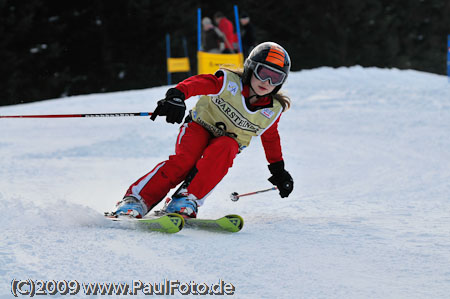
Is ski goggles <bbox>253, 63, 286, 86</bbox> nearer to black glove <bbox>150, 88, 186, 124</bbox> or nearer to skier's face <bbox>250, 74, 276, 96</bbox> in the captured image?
skier's face <bbox>250, 74, 276, 96</bbox>

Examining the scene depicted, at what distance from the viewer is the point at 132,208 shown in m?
3.17

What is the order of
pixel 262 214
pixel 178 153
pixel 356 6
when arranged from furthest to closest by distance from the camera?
pixel 356 6, pixel 262 214, pixel 178 153

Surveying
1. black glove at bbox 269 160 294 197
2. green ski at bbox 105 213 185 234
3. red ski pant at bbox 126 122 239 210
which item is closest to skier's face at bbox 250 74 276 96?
red ski pant at bbox 126 122 239 210

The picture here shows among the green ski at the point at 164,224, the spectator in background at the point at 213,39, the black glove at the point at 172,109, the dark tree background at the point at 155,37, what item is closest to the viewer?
the green ski at the point at 164,224

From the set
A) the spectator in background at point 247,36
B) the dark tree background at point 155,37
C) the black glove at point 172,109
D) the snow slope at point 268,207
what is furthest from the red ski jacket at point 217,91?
the dark tree background at point 155,37

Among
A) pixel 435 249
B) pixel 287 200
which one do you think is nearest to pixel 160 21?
pixel 287 200

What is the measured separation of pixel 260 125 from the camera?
355 centimetres

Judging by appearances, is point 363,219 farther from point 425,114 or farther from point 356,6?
point 356,6

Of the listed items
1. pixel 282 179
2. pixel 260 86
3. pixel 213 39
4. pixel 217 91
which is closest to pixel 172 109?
pixel 217 91

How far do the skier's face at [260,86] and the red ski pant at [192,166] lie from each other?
316 millimetres

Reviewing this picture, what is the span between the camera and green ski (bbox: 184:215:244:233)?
9.78ft

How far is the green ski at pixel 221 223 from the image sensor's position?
298cm

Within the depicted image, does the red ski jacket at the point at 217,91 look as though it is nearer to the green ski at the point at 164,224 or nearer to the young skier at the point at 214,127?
the young skier at the point at 214,127

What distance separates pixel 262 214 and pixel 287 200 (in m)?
0.60
